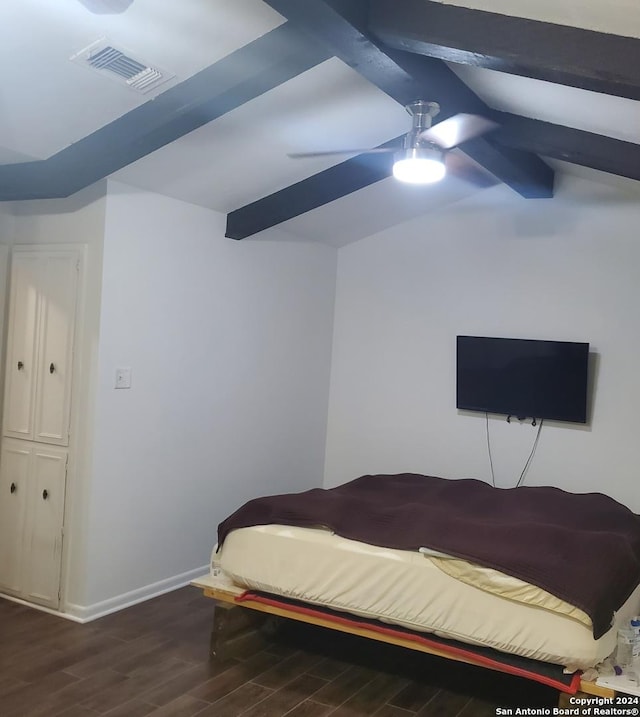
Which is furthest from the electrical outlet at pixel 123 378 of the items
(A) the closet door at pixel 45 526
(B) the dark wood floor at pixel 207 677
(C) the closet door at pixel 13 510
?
(B) the dark wood floor at pixel 207 677

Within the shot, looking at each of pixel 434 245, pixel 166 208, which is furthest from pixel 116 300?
pixel 434 245

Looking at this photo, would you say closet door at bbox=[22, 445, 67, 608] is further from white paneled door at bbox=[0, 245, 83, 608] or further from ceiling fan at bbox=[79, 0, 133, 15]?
ceiling fan at bbox=[79, 0, 133, 15]

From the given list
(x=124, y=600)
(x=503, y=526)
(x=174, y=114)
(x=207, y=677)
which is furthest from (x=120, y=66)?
(x=124, y=600)

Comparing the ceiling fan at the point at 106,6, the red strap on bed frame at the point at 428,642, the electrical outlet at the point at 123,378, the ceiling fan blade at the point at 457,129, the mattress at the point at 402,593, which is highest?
the ceiling fan at the point at 106,6

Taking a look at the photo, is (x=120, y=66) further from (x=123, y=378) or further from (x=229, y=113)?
(x=123, y=378)

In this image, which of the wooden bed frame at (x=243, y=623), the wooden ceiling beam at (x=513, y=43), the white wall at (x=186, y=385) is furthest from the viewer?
the white wall at (x=186, y=385)

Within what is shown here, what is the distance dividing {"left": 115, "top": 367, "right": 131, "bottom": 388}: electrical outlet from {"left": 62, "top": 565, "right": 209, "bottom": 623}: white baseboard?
1159 millimetres

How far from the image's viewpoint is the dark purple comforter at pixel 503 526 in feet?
9.10

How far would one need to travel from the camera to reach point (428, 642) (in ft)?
9.73

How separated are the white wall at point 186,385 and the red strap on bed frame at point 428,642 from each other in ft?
3.12

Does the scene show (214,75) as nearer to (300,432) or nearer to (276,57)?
(276,57)

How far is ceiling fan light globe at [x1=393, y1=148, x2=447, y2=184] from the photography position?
2934 millimetres

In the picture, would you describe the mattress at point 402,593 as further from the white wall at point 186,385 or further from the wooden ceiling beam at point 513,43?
the wooden ceiling beam at point 513,43

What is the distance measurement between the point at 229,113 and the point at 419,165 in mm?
1025
